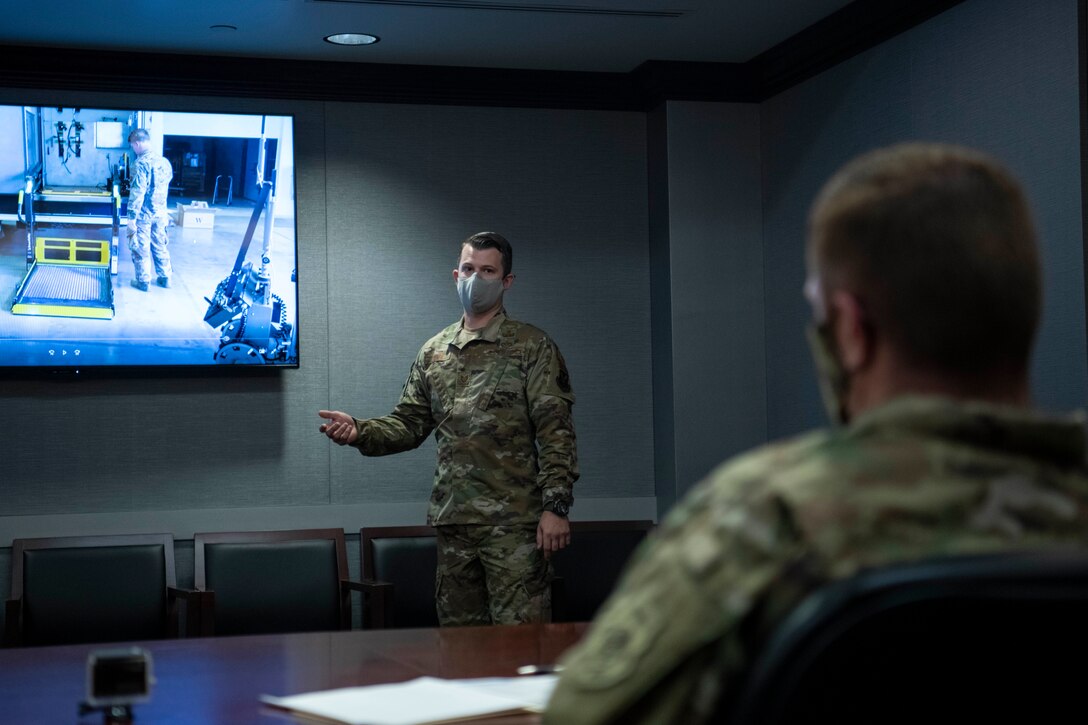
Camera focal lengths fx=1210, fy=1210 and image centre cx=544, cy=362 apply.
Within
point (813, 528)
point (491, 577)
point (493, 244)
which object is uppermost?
point (493, 244)

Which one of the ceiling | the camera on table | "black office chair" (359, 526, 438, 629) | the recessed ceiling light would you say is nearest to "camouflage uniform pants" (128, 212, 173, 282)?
the ceiling

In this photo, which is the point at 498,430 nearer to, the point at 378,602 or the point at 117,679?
the point at 378,602

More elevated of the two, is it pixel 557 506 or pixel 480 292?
pixel 480 292

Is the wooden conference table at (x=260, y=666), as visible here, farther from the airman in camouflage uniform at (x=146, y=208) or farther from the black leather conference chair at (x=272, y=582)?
the airman in camouflage uniform at (x=146, y=208)

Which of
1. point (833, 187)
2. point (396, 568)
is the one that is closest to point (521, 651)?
point (833, 187)

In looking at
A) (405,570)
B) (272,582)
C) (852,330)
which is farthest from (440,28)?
(852,330)

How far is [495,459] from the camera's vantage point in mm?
4020

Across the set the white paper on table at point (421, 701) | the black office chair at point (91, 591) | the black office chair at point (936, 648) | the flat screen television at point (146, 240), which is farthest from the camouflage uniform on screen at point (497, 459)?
the black office chair at point (936, 648)

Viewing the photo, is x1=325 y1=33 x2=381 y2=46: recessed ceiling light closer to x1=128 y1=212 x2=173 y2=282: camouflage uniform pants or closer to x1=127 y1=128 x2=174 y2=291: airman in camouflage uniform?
x1=127 y1=128 x2=174 y2=291: airman in camouflage uniform

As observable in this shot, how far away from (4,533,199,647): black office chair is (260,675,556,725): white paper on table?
9.20 ft

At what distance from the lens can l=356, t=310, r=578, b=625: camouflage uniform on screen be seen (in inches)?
157

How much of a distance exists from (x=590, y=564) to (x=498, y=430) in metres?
1.18

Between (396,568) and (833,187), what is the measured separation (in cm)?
411

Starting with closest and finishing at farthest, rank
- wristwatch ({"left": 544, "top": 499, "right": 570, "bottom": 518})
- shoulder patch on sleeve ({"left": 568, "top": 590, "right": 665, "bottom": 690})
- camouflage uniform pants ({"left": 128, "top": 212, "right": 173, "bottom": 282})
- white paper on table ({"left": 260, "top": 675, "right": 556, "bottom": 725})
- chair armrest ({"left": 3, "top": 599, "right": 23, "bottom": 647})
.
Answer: shoulder patch on sleeve ({"left": 568, "top": 590, "right": 665, "bottom": 690}), white paper on table ({"left": 260, "top": 675, "right": 556, "bottom": 725}), wristwatch ({"left": 544, "top": 499, "right": 570, "bottom": 518}), chair armrest ({"left": 3, "top": 599, "right": 23, "bottom": 647}), camouflage uniform pants ({"left": 128, "top": 212, "right": 173, "bottom": 282})
